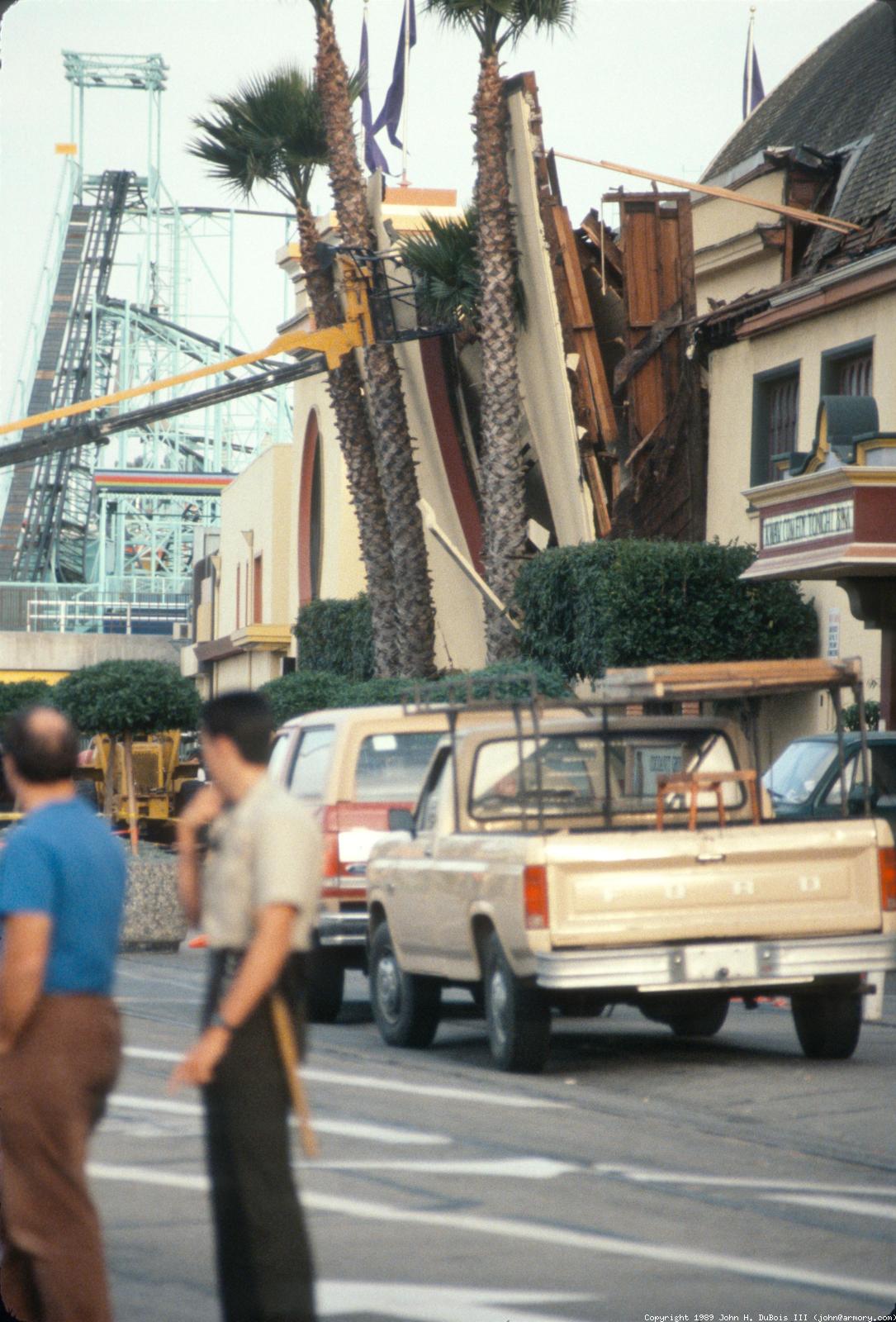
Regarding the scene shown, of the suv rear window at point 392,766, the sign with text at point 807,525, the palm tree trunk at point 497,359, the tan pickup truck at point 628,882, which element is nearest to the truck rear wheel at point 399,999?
the tan pickup truck at point 628,882

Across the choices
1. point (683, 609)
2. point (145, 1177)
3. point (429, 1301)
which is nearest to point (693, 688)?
point (145, 1177)

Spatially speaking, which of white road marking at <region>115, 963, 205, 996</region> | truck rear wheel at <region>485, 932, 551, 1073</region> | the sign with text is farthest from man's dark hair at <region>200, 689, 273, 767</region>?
the sign with text

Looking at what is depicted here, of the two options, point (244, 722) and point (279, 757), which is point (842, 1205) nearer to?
point (244, 722)

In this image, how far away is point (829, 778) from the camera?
18.2 metres

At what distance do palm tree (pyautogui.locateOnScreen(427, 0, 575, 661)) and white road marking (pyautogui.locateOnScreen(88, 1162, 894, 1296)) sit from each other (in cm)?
2194

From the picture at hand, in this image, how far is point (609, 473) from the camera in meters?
31.6

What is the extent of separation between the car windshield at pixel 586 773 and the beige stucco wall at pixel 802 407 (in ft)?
38.5

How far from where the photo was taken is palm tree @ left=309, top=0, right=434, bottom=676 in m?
32.2

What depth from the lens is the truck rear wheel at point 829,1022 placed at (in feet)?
39.0

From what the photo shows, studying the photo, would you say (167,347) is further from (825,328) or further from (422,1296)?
(422,1296)

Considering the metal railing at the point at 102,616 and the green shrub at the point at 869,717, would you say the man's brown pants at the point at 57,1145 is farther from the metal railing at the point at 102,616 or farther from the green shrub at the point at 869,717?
the metal railing at the point at 102,616

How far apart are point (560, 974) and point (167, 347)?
85.4m

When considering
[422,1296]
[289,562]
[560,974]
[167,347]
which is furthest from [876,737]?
[167,347]

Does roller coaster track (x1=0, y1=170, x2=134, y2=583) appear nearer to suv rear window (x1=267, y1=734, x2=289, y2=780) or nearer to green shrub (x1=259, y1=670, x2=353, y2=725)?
green shrub (x1=259, y1=670, x2=353, y2=725)
